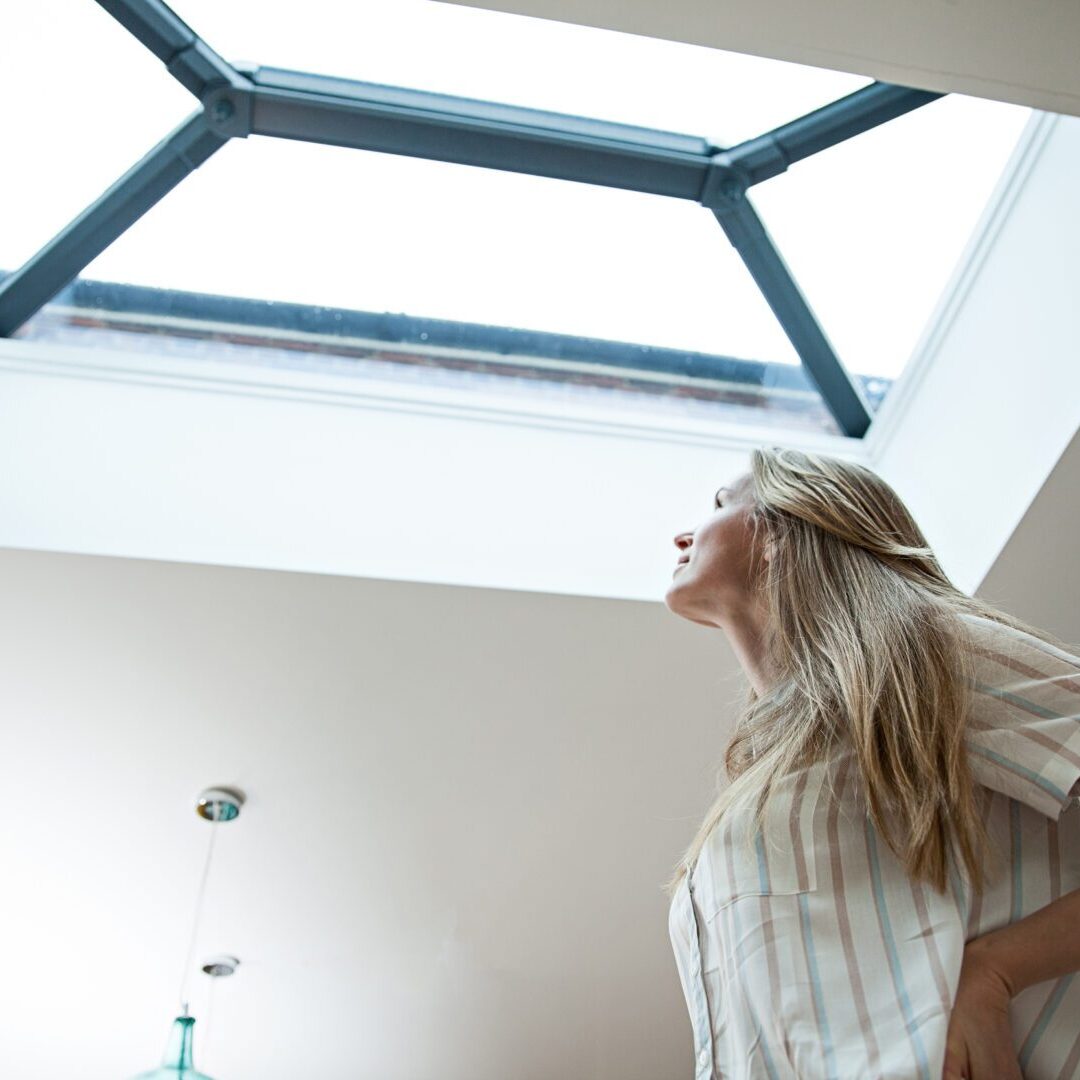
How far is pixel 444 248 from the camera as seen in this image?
2863 millimetres

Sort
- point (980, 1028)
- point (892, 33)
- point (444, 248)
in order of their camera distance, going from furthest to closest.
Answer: point (444, 248), point (892, 33), point (980, 1028)

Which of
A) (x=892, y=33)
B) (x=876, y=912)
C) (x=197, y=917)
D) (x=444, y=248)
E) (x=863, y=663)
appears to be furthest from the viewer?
(x=197, y=917)

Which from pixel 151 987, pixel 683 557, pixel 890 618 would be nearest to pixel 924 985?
pixel 890 618

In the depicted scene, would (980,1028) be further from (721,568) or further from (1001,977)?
(721,568)

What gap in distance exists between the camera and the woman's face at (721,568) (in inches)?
70.6

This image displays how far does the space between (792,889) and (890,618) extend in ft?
1.12

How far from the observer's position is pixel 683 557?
76.9 inches

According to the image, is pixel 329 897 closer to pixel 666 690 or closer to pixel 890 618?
pixel 666 690

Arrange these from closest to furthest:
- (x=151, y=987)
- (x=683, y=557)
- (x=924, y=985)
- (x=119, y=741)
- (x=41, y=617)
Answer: (x=924, y=985)
(x=683, y=557)
(x=41, y=617)
(x=119, y=741)
(x=151, y=987)

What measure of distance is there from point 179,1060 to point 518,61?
2170 millimetres

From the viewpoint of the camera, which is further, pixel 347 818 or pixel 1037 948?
pixel 347 818

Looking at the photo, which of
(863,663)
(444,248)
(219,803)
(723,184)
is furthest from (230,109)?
(863,663)

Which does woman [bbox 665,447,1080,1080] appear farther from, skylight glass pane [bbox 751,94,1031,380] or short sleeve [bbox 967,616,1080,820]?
skylight glass pane [bbox 751,94,1031,380]

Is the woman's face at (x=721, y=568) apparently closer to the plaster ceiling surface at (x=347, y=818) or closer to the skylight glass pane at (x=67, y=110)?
the plaster ceiling surface at (x=347, y=818)
